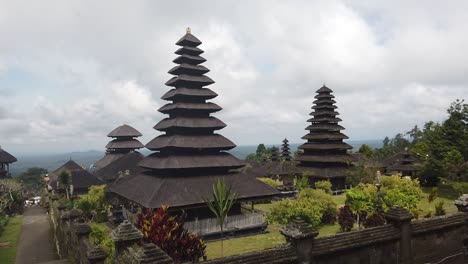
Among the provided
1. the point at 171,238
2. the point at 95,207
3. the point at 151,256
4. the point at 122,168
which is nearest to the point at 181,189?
the point at 171,238

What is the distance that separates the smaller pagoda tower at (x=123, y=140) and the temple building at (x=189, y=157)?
78.0 ft

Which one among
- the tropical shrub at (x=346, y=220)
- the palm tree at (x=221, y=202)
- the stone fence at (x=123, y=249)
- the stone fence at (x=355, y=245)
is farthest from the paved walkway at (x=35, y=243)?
the tropical shrub at (x=346, y=220)

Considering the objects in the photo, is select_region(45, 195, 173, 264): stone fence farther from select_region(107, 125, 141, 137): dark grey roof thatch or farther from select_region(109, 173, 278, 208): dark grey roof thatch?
select_region(107, 125, 141, 137): dark grey roof thatch

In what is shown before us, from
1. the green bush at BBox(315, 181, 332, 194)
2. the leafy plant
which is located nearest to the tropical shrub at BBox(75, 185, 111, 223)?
the leafy plant

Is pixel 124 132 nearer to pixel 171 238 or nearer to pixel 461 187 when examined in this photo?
pixel 171 238

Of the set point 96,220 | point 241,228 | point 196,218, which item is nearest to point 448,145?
point 241,228

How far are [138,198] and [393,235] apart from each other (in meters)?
16.1

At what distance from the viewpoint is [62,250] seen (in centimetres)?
1869

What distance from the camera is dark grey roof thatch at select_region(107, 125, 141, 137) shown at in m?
50.7

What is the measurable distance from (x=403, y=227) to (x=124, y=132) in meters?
46.0

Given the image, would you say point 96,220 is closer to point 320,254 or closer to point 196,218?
point 196,218

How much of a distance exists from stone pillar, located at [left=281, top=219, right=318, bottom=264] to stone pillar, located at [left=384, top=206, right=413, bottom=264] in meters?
3.75

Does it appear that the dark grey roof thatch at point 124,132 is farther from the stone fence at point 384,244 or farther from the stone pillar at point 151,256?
the stone pillar at point 151,256

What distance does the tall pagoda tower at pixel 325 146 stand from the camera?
141 feet
